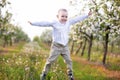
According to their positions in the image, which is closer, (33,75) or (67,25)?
(67,25)

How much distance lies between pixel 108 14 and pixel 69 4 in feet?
33.1

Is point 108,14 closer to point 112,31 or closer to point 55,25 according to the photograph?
point 112,31

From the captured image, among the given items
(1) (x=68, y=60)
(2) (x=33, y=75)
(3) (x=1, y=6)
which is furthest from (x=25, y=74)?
(3) (x=1, y=6)

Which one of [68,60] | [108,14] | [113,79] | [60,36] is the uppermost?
[108,14]

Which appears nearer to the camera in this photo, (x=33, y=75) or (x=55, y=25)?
(x=55, y=25)

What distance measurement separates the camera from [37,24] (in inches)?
361

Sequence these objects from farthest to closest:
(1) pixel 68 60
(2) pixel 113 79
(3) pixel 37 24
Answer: (2) pixel 113 79 < (1) pixel 68 60 < (3) pixel 37 24

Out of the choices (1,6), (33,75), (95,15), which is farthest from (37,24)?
(1,6)

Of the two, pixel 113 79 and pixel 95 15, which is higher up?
pixel 95 15

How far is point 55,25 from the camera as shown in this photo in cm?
962

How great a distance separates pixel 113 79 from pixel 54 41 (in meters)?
5.41

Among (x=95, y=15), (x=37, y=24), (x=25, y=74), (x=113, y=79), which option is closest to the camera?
(x=37, y=24)

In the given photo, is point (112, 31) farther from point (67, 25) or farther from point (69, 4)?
point (67, 25)

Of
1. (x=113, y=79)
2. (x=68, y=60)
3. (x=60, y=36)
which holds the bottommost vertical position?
(x=113, y=79)
